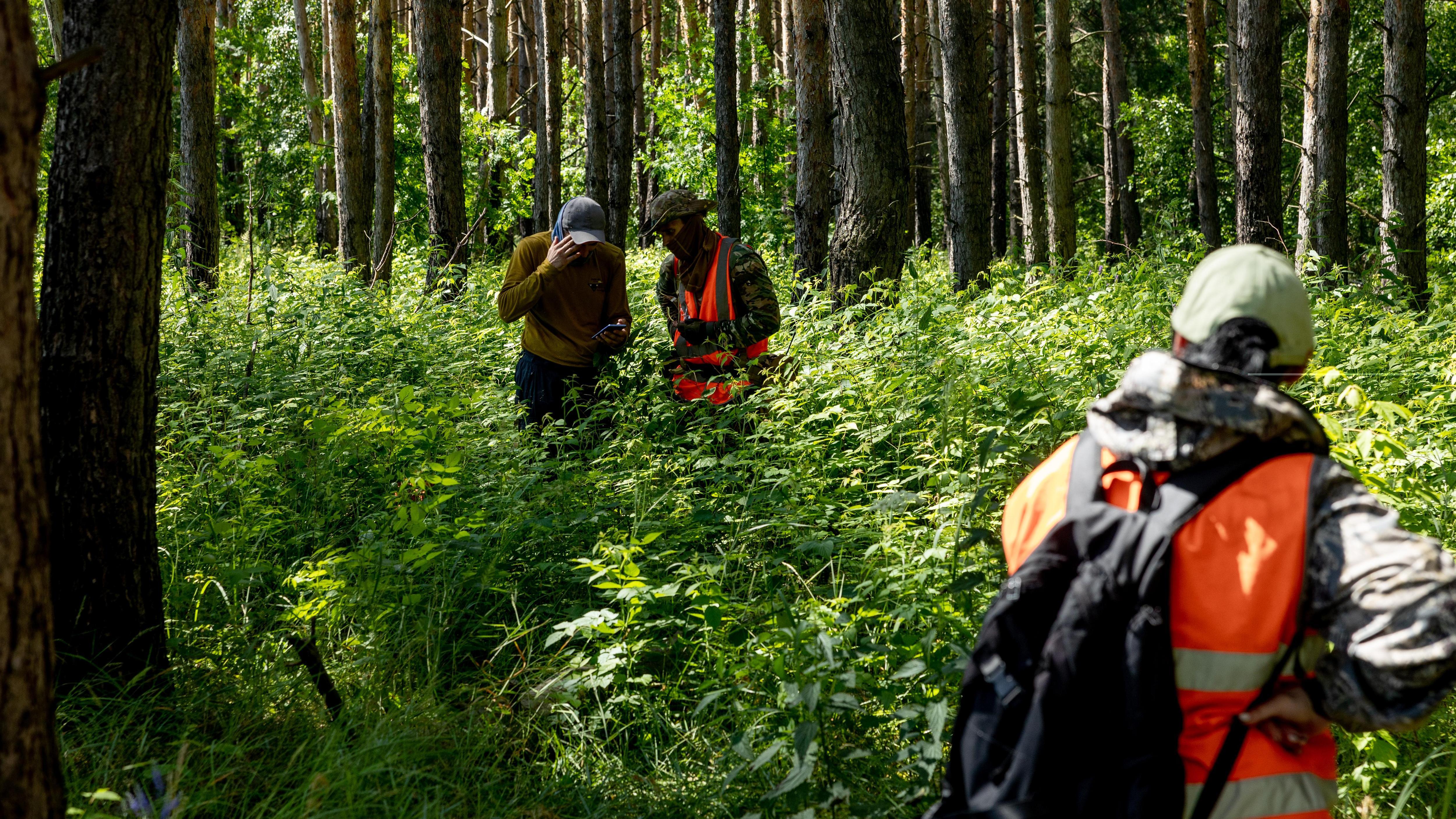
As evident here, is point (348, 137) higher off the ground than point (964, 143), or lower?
higher

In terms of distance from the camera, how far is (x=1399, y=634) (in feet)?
5.51

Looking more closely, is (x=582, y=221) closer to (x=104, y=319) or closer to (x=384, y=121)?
(x=104, y=319)

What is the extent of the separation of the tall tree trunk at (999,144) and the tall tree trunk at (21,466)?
22.3 meters

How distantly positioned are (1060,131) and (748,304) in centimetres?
896

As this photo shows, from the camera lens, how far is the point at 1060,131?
44.2ft

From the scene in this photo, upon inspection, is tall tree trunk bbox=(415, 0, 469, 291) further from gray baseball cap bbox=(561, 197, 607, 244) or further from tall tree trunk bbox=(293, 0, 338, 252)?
tall tree trunk bbox=(293, 0, 338, 252)

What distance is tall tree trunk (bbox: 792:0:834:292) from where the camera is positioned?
994 cm

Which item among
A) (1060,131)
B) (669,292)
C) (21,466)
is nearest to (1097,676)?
(21,466)

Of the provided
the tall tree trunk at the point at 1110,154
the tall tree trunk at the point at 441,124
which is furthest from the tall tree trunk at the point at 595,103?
the tall tree trunk at the point at 1110,154

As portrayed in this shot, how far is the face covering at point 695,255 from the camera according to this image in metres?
6.04

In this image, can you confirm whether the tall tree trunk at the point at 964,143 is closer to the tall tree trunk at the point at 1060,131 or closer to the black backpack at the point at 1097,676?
the tall tree trunk at the point at 1060,131

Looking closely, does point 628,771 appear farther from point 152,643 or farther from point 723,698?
point 152,643

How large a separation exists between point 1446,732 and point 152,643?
417cm

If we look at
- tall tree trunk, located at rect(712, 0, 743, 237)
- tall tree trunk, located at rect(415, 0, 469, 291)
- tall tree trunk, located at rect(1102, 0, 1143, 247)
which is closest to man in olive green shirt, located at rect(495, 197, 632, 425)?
tall tree trunk, located at rect(415, 0, 469, 291)
